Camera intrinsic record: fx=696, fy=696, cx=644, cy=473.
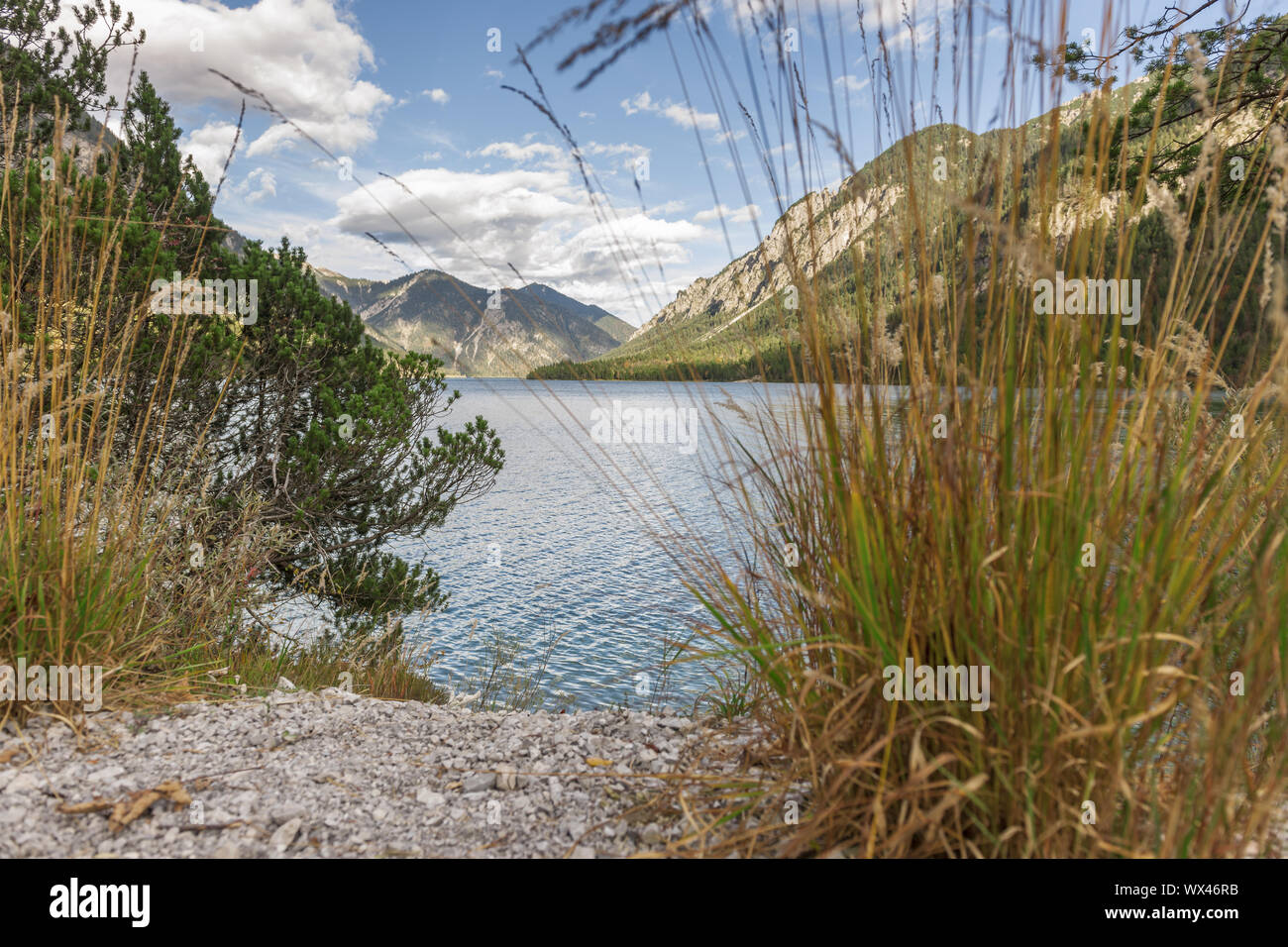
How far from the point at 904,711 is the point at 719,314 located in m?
1.49

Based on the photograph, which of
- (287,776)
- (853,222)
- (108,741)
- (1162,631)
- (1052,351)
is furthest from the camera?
(108,741)

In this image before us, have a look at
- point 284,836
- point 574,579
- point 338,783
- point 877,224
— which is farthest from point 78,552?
point 574,579

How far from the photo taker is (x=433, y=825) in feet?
6.81

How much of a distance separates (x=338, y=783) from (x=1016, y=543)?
7.13 feet

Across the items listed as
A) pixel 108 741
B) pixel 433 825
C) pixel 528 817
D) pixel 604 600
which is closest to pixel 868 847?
pixel 528 817

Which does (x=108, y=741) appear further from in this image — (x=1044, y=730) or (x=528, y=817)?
(x=1044, y=730)

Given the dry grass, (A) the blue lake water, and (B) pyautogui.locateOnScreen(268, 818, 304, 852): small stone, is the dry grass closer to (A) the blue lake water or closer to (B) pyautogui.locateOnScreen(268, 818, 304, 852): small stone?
(B) pyautogui.locateOnScreen(268, 818, 304, 852): small stone

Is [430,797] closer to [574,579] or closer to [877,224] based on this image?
[877,224]

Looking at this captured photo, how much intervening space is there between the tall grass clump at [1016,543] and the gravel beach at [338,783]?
42cm

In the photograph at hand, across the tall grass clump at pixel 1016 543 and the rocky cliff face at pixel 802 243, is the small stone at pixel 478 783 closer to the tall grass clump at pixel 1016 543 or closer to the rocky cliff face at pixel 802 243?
the tall grass clump at pixel 1016 543

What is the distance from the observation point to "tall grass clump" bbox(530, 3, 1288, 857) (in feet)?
4.75

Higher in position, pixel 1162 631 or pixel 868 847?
pixel 1162 631

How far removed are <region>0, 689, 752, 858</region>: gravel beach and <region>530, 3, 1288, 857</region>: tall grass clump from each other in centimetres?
42

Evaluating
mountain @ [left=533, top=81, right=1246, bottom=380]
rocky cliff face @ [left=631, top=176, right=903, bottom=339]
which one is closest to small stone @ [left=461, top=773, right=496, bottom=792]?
mountain @ [left=533, top=81, right=1246, bottom=380]
